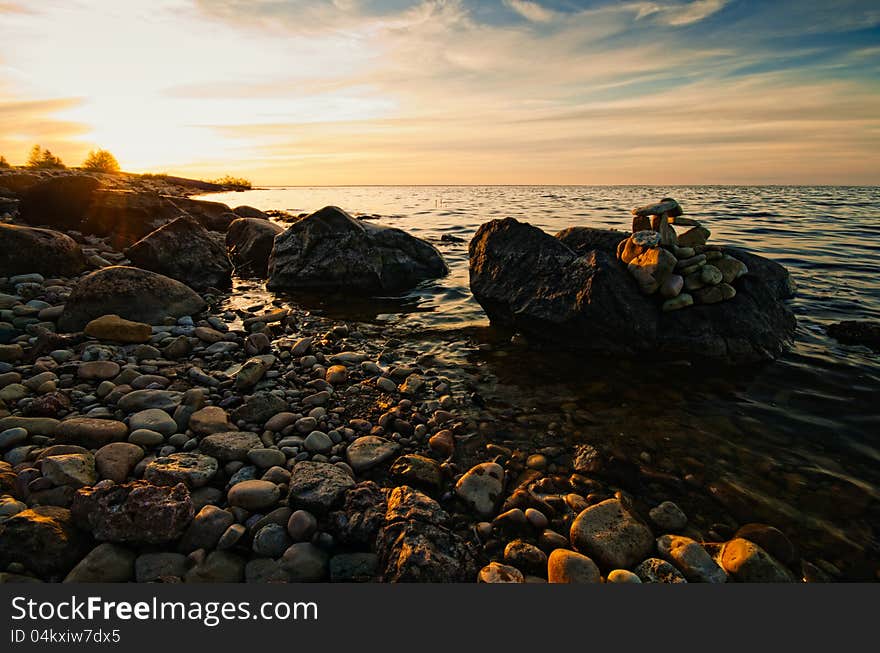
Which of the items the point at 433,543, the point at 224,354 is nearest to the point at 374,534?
the point at 433,543

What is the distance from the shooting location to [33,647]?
85.2 inches

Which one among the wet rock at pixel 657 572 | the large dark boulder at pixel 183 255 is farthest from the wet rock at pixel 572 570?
the large dark boulder at pixel 183 255

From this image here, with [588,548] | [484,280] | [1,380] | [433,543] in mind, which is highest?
[484,280]

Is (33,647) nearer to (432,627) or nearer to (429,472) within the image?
(432,627)

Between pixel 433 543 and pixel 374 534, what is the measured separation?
1.55 feet

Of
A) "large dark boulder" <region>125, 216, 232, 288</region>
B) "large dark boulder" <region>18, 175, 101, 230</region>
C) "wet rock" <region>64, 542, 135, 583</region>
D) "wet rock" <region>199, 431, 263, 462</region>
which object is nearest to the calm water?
"wet rock" <region>199, 431, 263, 462</region>

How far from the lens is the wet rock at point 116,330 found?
6.00m

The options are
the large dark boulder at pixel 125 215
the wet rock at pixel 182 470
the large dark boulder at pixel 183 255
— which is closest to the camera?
the wet rock at pixel 182 470

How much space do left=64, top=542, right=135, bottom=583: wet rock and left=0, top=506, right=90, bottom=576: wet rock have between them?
0.10m

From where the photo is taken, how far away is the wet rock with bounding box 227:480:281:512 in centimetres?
311

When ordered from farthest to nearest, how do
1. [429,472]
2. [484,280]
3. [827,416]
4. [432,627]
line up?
[484,280], [827,416], [429,472], [432,627]

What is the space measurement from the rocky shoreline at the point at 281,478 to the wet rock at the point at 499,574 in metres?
0.01

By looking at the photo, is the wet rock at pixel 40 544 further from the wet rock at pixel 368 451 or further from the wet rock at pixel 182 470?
the wet rock at pixel 368 451

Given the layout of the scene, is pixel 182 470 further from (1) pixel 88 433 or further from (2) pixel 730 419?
(2) pixel 730 419
